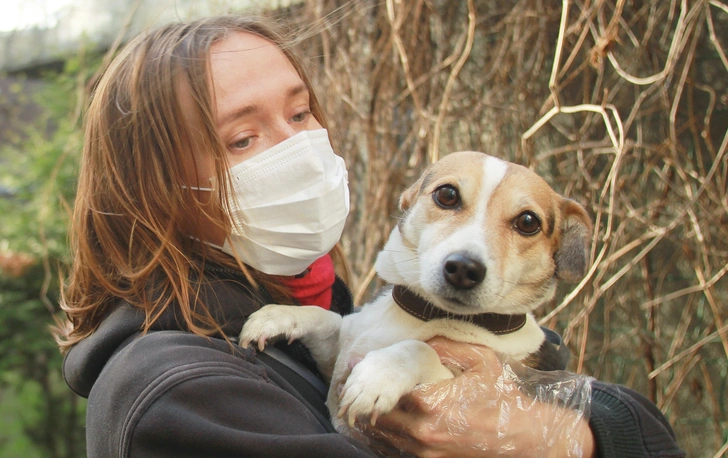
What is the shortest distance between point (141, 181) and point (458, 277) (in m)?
1.00

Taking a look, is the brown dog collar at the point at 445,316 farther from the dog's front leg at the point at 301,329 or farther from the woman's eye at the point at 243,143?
the woman's eye at the point at 243,143

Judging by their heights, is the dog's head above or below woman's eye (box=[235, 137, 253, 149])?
below

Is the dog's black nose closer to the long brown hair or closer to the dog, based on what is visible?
the dog

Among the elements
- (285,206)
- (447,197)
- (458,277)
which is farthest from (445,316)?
(285,206)

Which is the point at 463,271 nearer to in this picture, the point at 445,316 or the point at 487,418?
the point at 445,316

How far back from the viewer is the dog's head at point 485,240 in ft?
6.07

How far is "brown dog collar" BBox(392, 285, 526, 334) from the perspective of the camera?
1980mm

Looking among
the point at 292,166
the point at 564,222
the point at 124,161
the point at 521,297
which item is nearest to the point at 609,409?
the point at 521,297

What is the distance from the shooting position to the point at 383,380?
1.57 m

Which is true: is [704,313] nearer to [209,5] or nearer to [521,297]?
[521,297]

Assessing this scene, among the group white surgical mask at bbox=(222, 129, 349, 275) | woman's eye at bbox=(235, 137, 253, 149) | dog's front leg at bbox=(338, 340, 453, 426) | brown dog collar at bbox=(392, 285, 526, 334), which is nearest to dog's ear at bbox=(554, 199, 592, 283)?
brown dog collar at bbox=(392, 285, 526, 334)

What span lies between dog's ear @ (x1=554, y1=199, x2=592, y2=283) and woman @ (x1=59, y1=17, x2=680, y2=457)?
17.5 inches

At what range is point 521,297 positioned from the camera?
203 centimetres

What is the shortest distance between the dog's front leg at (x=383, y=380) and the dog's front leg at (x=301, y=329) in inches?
12.8
